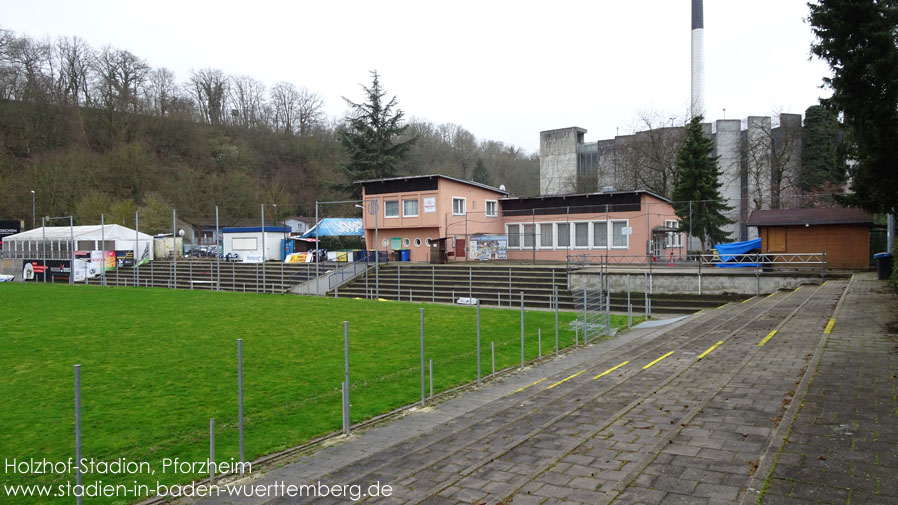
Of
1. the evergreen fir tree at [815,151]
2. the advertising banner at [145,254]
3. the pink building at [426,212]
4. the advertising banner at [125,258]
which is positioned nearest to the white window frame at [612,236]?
the pink building at [426,212]

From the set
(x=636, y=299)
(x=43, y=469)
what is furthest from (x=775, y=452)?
(x=636, y=299)

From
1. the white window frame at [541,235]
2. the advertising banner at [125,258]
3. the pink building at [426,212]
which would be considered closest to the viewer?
the white window frame at [541,235]

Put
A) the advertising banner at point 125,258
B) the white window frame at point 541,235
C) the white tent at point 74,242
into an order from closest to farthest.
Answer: the white window frame at point 541,235 < the advertising banner at point 125,258 < the white tent at point 74,242

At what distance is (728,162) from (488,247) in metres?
36.5

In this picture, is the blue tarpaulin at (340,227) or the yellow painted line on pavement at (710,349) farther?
the blue tarpaulin at (340,227)

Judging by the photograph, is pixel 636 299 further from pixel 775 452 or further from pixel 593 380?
pixel 775 452

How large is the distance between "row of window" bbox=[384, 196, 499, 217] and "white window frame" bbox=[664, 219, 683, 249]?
469 inches

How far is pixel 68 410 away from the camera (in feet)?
26.9

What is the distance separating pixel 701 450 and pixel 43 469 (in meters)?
7.13

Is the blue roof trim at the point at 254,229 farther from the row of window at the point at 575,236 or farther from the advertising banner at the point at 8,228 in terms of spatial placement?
the advertising banner at the point at 8,228

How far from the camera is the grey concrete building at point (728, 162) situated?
167 feet

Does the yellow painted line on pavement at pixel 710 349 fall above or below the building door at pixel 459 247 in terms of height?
below

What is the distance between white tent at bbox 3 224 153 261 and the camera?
141 ft

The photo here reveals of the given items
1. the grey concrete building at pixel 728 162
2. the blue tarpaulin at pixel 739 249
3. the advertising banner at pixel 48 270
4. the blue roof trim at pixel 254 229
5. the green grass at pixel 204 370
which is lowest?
the green grass at pixel 204 370
